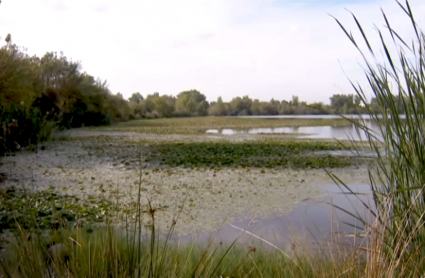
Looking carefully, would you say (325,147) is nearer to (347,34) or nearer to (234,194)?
(234,194)

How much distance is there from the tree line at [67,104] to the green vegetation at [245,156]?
1177mm

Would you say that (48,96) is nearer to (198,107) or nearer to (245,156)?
(245,156)

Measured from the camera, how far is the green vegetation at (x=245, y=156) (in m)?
8.70

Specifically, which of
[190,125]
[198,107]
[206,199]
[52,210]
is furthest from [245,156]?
[198,107]

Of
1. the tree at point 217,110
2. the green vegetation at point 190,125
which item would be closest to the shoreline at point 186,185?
the green vegetation at point 190,125

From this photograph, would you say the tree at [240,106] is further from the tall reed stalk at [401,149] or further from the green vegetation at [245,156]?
the tall reed stalk at [401,149]

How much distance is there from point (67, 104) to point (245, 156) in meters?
14.5

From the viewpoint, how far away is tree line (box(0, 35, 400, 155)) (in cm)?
955

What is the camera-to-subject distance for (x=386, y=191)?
7.06 feet

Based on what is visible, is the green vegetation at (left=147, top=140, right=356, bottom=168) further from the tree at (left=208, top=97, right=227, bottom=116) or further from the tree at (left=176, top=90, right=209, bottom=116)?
the tree at (left=208, top=97, right=227, bottom=116)

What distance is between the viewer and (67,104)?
21.7 metres

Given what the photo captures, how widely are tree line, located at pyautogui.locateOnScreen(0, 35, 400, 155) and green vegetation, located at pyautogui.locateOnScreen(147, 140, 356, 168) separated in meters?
1.18

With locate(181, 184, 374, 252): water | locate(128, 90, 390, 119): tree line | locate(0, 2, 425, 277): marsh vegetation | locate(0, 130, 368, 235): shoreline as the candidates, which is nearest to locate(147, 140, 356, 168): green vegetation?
locate(0, 2, 425, 277): marsh vegetation

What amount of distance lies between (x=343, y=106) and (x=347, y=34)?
55 cm
